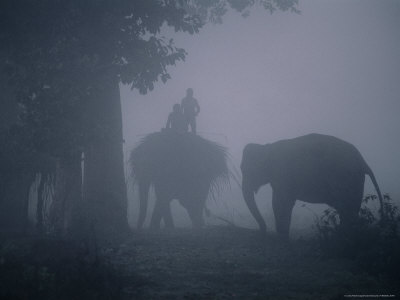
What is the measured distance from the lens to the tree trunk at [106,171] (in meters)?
8.08

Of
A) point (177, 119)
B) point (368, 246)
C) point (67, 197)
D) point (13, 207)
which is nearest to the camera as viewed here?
point (368, 246)

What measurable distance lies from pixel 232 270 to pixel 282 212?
318 cm

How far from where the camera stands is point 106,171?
859 centimetres

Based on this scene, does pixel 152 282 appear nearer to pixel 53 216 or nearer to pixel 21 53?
pixel 53 216

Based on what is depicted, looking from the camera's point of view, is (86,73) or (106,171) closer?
(86,73)

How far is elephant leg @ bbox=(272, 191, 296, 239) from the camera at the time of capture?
28.1 ft

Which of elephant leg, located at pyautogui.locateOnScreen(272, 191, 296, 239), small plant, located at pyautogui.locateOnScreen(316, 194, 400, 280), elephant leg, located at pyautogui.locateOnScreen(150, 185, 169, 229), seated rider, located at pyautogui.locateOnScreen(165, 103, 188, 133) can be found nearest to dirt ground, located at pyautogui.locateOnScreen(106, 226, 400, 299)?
small plant, located at pyautogui.locateOnScreen(316, 194, 400, 280)

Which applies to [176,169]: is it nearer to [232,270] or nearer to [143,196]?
[143,196]

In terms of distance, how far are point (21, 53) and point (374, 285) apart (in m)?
8.02

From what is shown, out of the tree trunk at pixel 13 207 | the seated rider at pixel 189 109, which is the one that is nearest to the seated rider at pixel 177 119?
the seated rider at pixel 189 109

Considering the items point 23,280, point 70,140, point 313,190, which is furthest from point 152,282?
point 313,190

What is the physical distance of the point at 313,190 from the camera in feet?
28.8

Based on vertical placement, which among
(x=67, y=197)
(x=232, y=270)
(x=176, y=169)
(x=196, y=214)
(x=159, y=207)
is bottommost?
(x=232, y=270)

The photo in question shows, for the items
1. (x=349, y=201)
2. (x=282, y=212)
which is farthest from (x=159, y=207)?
(x=349, y=201)
